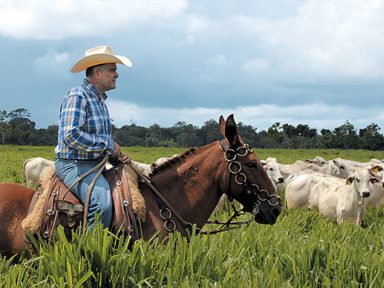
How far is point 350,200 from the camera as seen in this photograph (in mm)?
11766

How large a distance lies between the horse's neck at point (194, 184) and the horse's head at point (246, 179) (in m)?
0.12

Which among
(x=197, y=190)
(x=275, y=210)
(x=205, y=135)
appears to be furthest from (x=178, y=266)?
(x=205, y=135)

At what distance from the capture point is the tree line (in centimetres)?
8844

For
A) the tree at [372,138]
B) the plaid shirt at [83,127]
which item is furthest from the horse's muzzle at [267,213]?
the tree at [372,138]

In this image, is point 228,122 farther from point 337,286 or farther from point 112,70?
point 337,286

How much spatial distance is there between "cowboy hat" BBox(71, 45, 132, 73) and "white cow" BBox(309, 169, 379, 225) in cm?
786

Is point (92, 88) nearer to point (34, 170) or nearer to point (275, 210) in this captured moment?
point (275, 210)

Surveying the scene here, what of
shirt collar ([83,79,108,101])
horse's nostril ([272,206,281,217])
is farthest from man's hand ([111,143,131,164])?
horse's nostril ([272,206,281,217])

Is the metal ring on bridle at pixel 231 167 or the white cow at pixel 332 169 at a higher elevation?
the metal ring on bridle at pixel 231 167

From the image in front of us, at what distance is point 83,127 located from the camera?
4691 mm

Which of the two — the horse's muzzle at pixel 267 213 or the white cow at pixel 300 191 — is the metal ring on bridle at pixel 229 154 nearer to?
the horse's muzzle at pixel 267 213

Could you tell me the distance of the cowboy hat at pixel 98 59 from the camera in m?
4.88

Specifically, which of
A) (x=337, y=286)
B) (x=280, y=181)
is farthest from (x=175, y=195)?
(x=280, y=181)

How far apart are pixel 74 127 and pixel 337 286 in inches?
97.2
